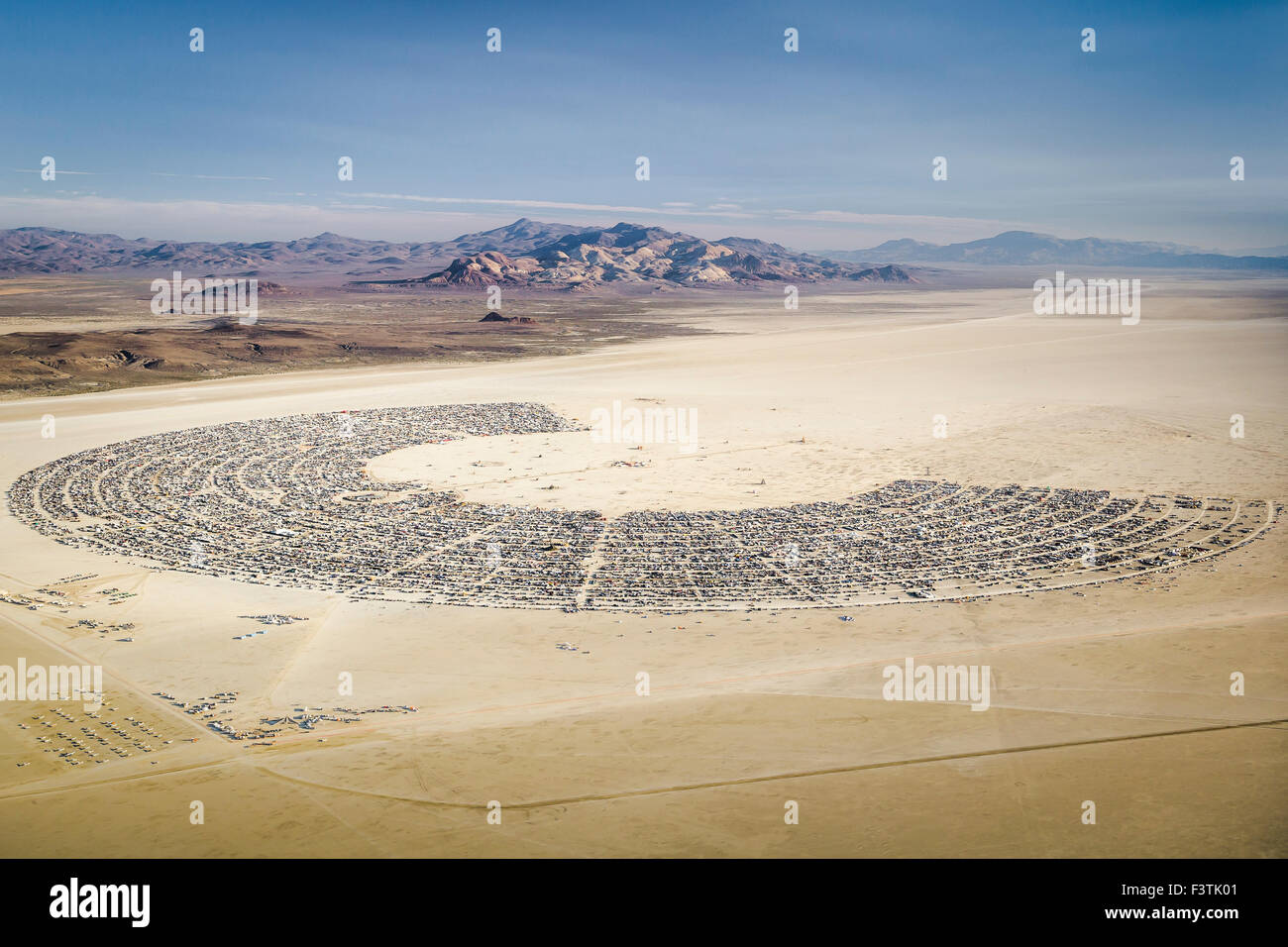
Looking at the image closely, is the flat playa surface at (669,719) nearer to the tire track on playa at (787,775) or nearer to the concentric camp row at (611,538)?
the tire track on playa at (787,775)

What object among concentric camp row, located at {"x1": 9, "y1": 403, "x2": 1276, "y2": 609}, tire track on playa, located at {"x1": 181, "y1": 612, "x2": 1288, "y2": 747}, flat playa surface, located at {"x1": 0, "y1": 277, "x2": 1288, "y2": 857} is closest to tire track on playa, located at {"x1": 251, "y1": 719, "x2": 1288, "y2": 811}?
flat playa surface, located at {"x1": 0, "y1": 277, "x2": 1288, "y2": 857}

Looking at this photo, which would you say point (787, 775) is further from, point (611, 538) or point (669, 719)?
point (611, 538)

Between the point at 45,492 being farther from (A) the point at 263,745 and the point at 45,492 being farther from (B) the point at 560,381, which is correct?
(B) the point at 560,381

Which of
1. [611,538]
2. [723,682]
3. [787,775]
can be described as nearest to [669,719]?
[723,682]

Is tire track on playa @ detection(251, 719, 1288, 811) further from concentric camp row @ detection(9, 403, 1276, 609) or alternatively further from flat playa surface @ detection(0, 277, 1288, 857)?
concentric camp row @ detection(9, 403, 1276, 609)

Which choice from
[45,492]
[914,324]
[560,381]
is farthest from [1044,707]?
[914,324]
